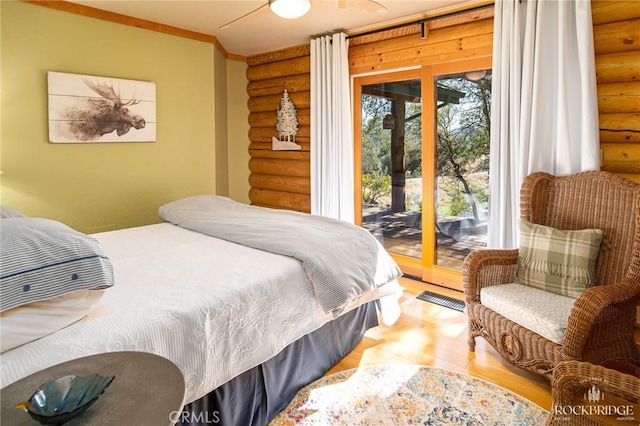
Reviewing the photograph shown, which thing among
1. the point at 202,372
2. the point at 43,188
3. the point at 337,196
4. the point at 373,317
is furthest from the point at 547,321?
the point at 43,188

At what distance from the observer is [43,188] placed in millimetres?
3361

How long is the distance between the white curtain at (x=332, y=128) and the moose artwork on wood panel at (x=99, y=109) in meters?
1.69

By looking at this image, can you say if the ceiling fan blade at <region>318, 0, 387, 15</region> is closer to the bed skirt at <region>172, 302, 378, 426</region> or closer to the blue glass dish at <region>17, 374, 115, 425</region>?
the bed skirt at <region>172, 302, 378, 426</region>

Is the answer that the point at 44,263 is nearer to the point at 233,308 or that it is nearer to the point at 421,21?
the point at 233,308

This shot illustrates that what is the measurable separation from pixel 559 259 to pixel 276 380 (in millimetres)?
1784

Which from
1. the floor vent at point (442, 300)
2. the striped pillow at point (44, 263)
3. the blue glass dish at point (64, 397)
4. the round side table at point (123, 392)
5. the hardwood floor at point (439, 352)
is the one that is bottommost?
the hardwood floor at point (439, 352)

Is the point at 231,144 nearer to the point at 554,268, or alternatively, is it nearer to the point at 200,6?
the point at 200,6

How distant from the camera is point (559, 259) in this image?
7.82 feet

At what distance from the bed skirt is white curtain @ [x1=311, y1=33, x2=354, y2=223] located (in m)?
1.83

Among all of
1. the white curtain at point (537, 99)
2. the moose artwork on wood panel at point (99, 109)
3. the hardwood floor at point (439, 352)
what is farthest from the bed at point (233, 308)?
the moose artwork on wood panel at point (99, 109)

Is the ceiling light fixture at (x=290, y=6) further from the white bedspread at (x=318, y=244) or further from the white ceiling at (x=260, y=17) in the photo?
the white bedspread at (x=318, y=244)

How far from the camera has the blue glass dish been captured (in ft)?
2.78

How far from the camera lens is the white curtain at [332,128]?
4137 millimetres

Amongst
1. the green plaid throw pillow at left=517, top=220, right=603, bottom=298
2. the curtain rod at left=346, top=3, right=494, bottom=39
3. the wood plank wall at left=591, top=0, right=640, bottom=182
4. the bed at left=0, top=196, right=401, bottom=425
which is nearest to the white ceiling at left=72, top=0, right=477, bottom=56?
the curtain rod at left=346, top=3, right=494, bottom=39
